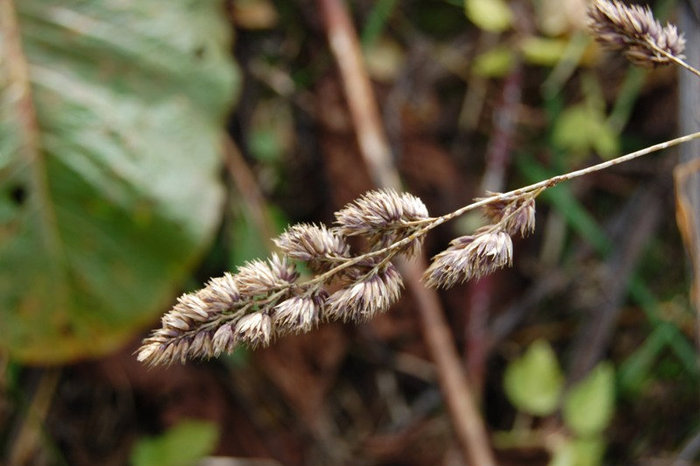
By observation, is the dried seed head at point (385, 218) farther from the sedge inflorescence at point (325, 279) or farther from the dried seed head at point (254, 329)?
the dried seed head at point (254, 329)

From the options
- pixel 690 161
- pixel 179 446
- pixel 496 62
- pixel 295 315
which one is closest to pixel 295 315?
pixel 295 315

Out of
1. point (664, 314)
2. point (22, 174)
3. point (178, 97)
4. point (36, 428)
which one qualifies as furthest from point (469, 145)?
point (36, 428)

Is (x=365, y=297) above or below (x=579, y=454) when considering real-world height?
above

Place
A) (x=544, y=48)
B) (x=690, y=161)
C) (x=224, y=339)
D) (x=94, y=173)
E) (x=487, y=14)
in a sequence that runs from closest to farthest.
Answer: (x=224, y=339) < (x=690, y=161) < (x=94, y=173) < (x=487, y=14) < (x=544, y=48)

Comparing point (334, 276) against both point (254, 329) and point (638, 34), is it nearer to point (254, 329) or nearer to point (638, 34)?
point (254, 329)

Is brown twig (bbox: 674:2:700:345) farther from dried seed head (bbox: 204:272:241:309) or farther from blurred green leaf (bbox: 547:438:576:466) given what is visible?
→ dried seed head (bbox: 204:272:241:309)

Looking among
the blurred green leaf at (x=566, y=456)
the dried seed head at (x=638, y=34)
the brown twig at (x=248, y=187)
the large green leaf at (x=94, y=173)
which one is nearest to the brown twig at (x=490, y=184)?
the blurred green leaf at (x=566, y=456)
